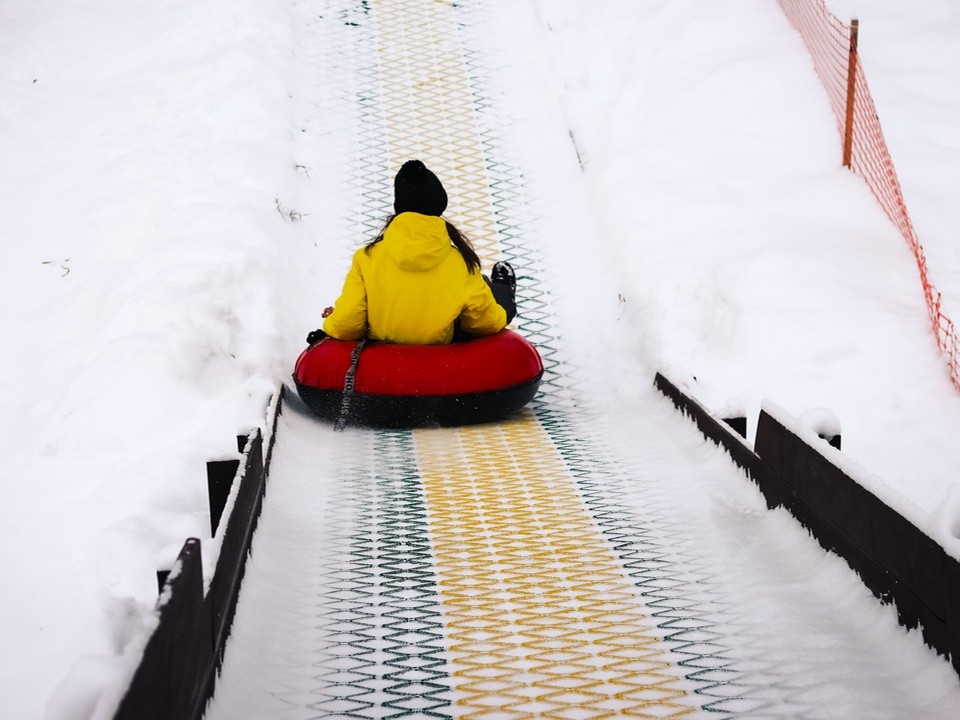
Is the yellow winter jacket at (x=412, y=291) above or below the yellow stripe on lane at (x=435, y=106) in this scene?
below

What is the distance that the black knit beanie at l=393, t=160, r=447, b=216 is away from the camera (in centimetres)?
424

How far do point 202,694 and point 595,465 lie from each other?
209 centimetres

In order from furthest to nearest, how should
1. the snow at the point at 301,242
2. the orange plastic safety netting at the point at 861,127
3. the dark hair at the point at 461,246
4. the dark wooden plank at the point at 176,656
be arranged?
the orange plastic safety netting at the point at 861,127 → the dark hair at the point at 461,246 → the snow at the point at 301,242 → the dark wooden plank at the point at 176,656

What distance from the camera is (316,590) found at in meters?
2.78

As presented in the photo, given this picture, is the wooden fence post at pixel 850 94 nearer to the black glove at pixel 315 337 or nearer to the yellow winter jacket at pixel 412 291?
the yellow winter jacket at pixel 412 291

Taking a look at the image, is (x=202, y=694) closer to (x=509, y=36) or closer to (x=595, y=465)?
(x=595, y=465)

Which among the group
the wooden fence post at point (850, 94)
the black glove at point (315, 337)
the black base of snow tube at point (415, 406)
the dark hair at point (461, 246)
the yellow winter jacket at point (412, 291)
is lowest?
the black base of snow tube at point (415, 406)

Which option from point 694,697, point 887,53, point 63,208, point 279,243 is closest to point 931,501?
point 694,697

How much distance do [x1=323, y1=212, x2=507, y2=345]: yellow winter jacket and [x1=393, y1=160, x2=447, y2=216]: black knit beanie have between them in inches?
1.3

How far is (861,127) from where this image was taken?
6.25 meters

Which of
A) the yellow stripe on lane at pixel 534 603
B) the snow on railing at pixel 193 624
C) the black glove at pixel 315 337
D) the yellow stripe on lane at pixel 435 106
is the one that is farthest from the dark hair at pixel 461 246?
the yellow stripe on lane at pixel 435 106

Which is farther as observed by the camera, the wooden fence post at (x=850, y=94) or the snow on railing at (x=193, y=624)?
the wooden fence post at (x=850, y=94)

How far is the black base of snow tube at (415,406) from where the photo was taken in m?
4.29

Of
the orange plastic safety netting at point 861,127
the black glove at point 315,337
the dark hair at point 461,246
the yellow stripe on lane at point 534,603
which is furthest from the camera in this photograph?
the orange plastic safety netting at point 861,127
